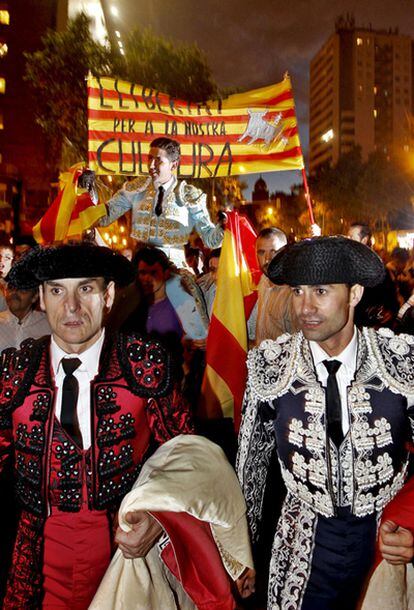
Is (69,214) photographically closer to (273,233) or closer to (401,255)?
(273,233)

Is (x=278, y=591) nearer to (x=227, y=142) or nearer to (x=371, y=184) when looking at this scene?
(x=227, y=142)

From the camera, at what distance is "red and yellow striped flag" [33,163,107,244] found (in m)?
6.53

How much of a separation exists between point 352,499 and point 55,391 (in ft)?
4.77

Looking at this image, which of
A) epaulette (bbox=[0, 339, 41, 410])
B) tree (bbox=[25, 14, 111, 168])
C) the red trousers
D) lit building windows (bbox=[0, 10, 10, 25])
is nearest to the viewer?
the red trousers

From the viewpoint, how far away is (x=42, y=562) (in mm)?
2490

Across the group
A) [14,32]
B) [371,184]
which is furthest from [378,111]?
[14,32]

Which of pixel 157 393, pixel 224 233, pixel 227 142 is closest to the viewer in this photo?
pixel 157 393

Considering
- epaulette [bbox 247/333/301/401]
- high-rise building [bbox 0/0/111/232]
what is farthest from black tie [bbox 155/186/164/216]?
high-rise building [bbox 0/0/111/232]

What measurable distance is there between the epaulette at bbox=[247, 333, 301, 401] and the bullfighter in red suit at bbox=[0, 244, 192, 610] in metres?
0.40

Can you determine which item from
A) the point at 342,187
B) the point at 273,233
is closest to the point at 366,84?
the point at 342,187

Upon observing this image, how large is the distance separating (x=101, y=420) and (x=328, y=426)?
1052 millimetres

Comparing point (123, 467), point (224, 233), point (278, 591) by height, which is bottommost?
point (278, 591)

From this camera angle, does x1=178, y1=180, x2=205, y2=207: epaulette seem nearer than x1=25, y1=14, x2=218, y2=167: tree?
Yes

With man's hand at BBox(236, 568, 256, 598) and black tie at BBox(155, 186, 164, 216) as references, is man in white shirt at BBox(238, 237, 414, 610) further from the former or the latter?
black tie at BBox(155, 186, 164, 216)
